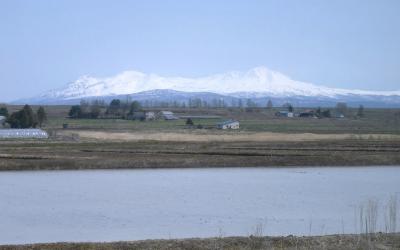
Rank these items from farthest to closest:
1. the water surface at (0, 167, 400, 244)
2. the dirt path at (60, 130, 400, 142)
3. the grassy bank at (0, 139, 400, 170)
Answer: the dirt path at (60, 130, 400, 142) < the grassy bank at (0, 139, 400, 170) < the water surface at (0, 167, 400, 244)

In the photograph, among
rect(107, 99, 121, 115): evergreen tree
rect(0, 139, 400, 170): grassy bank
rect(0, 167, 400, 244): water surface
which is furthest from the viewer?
rect(107, 99, 121, 115): evergreen tree

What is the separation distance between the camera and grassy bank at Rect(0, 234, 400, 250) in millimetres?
12039

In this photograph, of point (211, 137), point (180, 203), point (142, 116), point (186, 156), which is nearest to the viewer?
point (180, 203)

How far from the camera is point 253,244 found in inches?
484

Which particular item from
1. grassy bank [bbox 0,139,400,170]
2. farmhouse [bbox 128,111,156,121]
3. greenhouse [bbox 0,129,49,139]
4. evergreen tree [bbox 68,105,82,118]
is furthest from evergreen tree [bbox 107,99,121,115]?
grassy bank [bbox 0,139,400,170]

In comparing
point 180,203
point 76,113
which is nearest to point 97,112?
point 76,113

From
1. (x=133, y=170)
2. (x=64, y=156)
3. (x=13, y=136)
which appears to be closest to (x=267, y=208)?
(x=133, y=170)

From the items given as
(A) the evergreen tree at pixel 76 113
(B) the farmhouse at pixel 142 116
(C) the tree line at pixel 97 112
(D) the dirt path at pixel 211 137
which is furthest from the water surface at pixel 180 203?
(C) the tree line at pixel 97 112

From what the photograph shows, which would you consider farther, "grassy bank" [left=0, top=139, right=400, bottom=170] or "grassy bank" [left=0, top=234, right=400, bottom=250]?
"grassy bank" [left=0, top=139, right=400, bottom=170]

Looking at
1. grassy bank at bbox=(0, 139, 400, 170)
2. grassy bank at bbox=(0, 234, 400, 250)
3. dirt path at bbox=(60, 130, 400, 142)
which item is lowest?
dirt path at bbox=(60, 130, 400, 142)

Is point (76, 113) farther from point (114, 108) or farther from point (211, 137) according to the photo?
point (211, 137)

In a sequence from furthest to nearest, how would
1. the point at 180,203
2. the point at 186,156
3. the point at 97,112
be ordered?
1. the point at 97,112
2. the point at 186,156
3. the point at 180,203

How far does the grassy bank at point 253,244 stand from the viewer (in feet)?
39.5

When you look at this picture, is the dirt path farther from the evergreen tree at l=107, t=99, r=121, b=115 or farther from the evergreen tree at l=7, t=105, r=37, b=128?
the evergreen tree at l=107, t=99, r=121, b=115
